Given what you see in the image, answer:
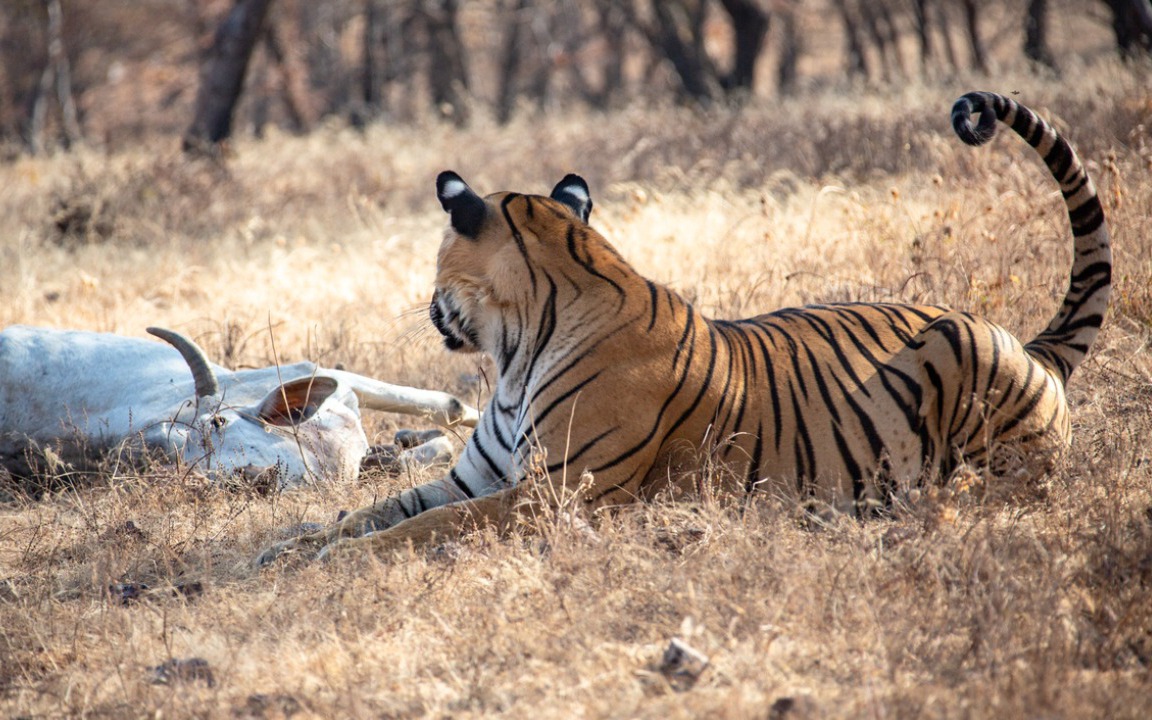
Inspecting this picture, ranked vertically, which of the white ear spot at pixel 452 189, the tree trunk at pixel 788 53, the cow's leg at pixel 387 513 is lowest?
the cow's leg at pixel 387 513

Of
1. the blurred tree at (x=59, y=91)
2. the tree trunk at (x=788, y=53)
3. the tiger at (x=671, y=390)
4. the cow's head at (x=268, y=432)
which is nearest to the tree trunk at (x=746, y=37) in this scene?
the tree trunk at (x=788, y=53)

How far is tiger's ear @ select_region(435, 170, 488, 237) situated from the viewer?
3.95m

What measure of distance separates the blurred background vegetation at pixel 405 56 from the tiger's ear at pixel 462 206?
10098 mm

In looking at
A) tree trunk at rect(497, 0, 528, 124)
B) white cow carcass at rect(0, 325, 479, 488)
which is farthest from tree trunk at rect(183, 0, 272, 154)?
white cow carcass at rect(0, 325, 479, 488)

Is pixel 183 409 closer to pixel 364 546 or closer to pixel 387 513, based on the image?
pixel 387 513

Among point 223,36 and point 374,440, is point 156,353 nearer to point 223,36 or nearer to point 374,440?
point 374,440

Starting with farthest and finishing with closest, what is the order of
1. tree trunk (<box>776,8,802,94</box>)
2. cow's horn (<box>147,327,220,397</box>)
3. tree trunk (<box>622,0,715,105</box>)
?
tree trunk (<box>776,8,802,94</box>) → tree trunk (<box>622,0,715,105</box>) → cow's horn (<box>147,327,220,397</box>)

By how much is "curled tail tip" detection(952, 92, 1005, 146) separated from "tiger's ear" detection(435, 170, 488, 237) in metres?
1.57

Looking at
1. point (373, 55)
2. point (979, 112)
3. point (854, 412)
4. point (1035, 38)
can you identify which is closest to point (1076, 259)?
point (979, 112)

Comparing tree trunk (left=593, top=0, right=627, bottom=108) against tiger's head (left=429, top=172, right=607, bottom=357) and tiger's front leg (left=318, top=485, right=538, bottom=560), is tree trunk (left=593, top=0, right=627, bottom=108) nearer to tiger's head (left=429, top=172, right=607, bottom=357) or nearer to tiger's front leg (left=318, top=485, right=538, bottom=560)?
tiger's head (left=429, top=172, right=607, bottom=357)

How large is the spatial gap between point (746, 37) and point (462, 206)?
14.7 m

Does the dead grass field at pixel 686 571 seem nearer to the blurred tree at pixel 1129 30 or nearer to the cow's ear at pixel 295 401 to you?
the cow's ear at pixel 295 401

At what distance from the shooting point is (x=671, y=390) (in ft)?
12.5

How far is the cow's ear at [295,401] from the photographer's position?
514 centimetres
